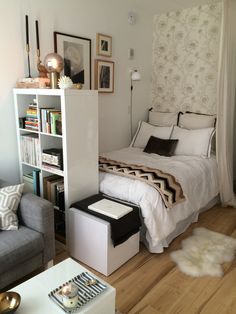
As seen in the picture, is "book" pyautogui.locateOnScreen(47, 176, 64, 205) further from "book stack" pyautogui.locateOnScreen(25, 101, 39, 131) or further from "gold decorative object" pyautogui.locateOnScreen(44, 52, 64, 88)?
"gold decorative object" pyautogui.locateOnScreen(44, 52, 64, 88)

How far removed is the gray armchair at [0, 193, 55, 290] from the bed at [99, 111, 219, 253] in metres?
0.73

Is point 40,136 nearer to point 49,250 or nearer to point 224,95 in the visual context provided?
point 49,250

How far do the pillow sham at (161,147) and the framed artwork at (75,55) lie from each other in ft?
3.56

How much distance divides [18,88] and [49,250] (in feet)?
4.88

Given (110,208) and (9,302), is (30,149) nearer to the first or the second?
(110,208)

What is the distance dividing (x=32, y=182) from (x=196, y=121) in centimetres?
225

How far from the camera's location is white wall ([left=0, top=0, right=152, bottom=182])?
2494 mm

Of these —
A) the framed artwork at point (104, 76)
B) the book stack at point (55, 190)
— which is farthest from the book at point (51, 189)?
the framed artwork at point (104, 76)

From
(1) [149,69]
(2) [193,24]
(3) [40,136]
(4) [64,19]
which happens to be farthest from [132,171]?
(2) [193,24]

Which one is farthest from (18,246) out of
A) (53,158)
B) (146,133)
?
(146,133)

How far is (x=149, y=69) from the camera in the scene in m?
4.06

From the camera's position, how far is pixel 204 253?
2385mm

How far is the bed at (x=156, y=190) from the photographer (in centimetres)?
233

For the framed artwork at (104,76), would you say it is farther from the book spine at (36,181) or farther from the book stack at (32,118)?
the book spine at (36,181)
